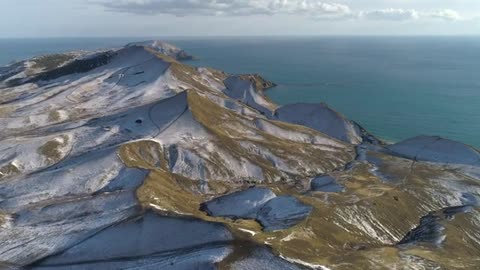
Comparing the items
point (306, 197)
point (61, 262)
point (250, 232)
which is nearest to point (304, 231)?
point (250, 232)

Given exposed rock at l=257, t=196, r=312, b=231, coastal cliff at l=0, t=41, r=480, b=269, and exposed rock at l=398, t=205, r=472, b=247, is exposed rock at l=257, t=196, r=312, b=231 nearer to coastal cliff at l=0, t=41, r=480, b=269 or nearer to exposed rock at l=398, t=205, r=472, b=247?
coastal cliff at l=0, t=41, r=480, b=269

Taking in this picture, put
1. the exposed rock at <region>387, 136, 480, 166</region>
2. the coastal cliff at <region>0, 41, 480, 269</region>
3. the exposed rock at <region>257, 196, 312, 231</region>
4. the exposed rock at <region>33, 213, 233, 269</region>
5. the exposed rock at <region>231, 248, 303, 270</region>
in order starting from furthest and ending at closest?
the exposed rock at <region>387, 136, 480, 166</region> < the exposed rock at <region>257, 196, 312, 231</region> < the coastal cliff at <region>0, 41, 480, 269</region> < the exposed rock at <region>33, 213, 233, 269</region> < the exposed rock at <region>231, 248, 303, 270</region>

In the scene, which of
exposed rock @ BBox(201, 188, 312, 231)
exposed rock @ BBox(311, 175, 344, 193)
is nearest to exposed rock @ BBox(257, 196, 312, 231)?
exposed rock @ BBox(201, 188, 312, 231)

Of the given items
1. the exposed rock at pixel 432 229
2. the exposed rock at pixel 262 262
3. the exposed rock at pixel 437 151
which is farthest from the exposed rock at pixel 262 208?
the exposed rock at pixel 437 151

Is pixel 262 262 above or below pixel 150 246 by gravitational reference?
above

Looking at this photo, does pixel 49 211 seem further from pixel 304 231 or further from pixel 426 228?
pixel 426 228

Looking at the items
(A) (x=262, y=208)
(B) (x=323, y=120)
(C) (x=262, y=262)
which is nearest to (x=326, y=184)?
(A) (x=262, y=208)

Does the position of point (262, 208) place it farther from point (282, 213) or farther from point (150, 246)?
point (150, 246)

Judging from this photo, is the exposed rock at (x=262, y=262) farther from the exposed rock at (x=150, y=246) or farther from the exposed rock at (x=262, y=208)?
the exposed rock at (x=262, y=208)
